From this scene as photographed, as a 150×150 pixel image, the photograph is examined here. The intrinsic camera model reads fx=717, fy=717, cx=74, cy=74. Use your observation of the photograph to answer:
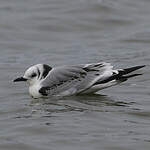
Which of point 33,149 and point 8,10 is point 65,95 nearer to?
point 33,149

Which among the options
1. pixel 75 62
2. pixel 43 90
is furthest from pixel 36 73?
pixel 75 62

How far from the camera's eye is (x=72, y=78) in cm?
1116

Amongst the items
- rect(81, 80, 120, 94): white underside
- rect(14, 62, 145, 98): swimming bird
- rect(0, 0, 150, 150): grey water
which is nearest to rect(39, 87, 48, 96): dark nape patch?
rect(14, 62, 145, 98): swimming bird

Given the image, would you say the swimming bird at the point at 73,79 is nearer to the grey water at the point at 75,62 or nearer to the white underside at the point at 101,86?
the white underside at the point at 101,86

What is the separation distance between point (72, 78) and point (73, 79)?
1.1 inches

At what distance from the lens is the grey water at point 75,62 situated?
8.75m

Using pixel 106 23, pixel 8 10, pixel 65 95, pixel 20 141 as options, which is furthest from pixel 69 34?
pixel 20 141

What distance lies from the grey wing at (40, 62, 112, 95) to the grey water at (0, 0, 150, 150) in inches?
6.6

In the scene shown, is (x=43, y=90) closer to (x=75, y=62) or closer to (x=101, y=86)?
(x=101, y=86)

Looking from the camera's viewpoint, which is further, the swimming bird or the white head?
the white head

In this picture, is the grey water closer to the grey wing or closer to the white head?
the grey wing

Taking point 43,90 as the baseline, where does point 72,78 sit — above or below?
above

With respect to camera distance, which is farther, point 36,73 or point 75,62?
point 75,62

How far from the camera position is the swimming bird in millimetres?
11086
